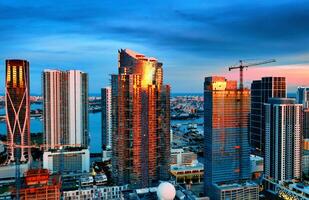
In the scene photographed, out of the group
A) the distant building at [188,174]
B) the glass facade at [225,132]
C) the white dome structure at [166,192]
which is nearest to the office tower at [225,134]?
the glass facade at [225,132]

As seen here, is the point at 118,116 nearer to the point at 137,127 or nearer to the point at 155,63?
the point at 137,127

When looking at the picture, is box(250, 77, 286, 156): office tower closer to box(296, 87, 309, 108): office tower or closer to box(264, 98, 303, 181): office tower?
box(264, 98, 303, 181): office tower

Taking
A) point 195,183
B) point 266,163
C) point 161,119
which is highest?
point 161,119

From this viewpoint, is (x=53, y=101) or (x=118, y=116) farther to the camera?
(x=53, y=101)

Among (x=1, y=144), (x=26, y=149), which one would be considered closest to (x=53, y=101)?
(x=26, y=149)

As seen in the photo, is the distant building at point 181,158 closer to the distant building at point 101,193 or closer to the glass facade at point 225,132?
the glass facade at point 225,132

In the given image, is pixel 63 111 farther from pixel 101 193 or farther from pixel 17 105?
pixel 101 193

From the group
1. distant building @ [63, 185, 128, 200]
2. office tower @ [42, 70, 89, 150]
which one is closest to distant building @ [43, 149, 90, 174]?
office tower @ [42, 70, 89, 150]

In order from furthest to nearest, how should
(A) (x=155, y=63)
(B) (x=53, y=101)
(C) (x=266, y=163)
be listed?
(B) (x=53, y=101)
(C) (x=266, y=163)
(A) (x=155, y=63)
